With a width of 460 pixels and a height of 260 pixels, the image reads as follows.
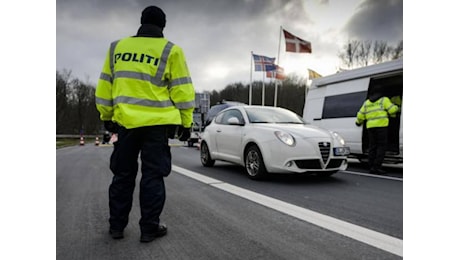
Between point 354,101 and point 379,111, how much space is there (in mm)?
1131

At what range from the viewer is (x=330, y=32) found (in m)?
2.90

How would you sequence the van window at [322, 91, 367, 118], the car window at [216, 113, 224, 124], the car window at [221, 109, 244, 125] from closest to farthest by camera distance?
the car window at [221, 109, 244, 125]
the car window at [216, 113, 224, 124]
the van window at [322, 91, 367, 118]

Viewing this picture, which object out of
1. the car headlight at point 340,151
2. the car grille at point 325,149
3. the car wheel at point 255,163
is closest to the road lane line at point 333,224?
the car wheel at point 255,163

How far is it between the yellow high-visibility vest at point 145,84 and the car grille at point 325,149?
9.19 ft

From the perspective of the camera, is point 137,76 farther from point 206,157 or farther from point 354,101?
point 354,101

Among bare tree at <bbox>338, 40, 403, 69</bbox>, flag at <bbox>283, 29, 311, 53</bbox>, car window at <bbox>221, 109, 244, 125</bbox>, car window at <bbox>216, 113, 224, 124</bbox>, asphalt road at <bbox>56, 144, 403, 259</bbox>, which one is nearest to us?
asphalt road at <bbox>56, 144, 403, 259</bbox>

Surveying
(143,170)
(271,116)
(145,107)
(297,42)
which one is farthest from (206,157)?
(145,107)

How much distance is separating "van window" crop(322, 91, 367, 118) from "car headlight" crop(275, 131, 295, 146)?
2.96m

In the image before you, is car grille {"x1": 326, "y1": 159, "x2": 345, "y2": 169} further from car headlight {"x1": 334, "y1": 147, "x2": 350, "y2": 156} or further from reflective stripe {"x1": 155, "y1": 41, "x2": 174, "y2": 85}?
reflective stripe {"x1": 155, "y1": 41, "x2": 174, "y2": 85}

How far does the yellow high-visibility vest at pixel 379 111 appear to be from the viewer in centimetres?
567

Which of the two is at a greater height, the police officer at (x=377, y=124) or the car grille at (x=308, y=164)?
the police officer at (x=377, y=124)

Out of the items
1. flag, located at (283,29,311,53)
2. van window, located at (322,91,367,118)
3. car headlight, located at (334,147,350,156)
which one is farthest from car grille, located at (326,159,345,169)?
van window, located at (322,91,367,118)

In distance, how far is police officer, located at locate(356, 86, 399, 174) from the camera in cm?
568

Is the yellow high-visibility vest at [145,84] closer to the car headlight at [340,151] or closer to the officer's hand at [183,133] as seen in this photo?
the officer's hand at [183,133]
